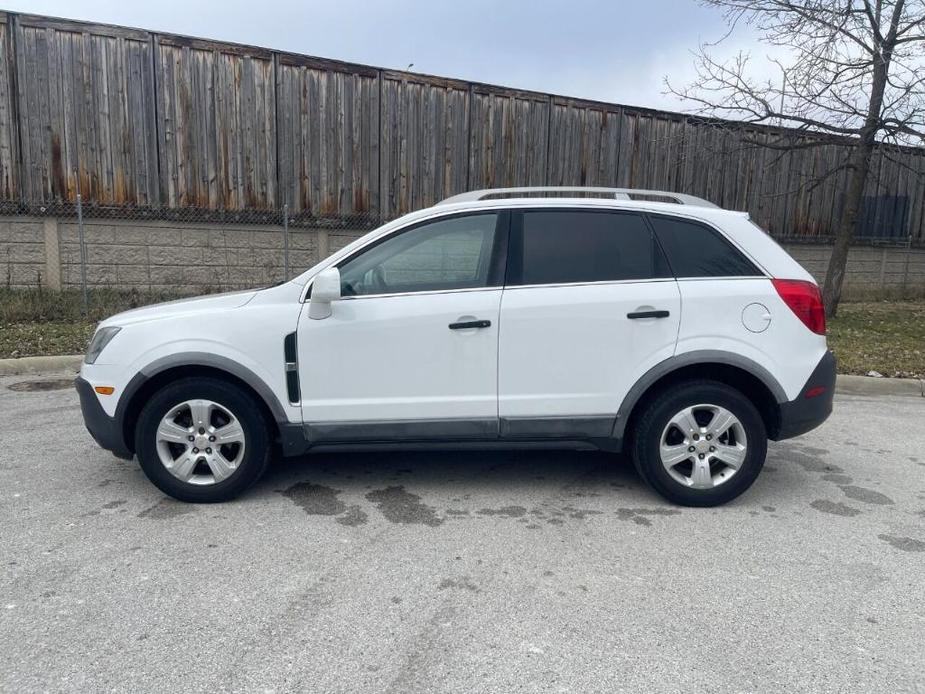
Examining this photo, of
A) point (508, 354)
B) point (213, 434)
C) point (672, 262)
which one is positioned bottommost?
point (213, 434)

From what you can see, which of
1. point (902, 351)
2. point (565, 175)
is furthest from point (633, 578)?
point (565, 175)

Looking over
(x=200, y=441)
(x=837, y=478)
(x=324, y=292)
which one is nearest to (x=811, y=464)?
(x=837, y=478)

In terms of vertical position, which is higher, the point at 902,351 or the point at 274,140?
the point at 274,140

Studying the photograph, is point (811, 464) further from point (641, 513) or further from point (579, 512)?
point (579, 512)

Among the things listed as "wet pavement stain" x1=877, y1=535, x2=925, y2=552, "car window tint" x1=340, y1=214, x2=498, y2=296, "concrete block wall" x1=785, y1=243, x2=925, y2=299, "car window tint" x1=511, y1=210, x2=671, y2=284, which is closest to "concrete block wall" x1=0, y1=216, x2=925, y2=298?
"car window tint" x1=340, y1=214, x2=498, y2=296

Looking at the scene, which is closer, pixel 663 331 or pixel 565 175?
pixel 663 331

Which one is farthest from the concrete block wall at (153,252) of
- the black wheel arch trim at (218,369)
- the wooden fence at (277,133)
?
the black wheel arch trim at (218,369)

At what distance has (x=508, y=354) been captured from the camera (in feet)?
13.8

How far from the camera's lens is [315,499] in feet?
14.3

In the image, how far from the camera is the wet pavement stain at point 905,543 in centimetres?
379

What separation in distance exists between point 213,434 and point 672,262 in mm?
2940

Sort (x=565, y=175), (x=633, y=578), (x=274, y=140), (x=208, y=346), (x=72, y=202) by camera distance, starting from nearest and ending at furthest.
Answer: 1. (x=633, y=578)
2. (x=208, y=346)
3. (x=72, y=202)
4. (x=274, y=140)
5. (x=565, y=175)

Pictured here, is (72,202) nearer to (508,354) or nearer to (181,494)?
(181,494)

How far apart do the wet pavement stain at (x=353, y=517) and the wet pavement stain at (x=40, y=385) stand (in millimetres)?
4592
